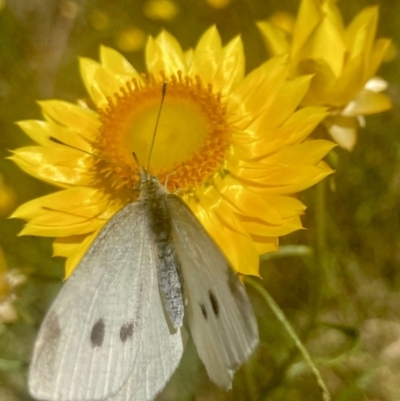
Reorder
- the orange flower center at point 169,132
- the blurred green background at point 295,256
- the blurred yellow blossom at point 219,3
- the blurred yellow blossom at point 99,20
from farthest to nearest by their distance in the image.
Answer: the blurred yellow blossom at point 99,20 → the blurred yellow blossom at point 219,3 → the blurred green background at point 295,256 → the orange flower center at point 169,132

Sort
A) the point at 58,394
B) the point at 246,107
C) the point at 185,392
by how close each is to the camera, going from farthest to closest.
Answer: the point at 185,392
the point at 246,107
the point at 58,394

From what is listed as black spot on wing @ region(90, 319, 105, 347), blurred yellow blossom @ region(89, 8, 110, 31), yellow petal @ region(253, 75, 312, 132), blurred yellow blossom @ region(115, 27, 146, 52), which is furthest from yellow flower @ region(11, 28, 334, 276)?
blurred yellow blossom @ region(89, 8, 110, 31)

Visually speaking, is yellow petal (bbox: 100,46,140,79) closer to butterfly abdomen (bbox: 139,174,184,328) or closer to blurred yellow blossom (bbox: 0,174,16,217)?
butterfly abdomen (bbox: 139,174,184,328)

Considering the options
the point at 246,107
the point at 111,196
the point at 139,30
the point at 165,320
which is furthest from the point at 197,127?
the point at 139,30

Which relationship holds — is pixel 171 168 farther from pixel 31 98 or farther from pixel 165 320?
pixel 31 98

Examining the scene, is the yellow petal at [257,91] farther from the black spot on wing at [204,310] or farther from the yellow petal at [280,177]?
the black spot on wing at [204,310]

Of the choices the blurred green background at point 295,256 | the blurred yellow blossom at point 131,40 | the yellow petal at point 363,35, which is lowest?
the blurred green background at point 295,256

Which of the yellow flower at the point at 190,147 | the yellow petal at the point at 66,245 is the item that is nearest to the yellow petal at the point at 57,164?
the yellow flower at the point at 190,147
